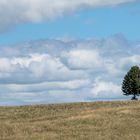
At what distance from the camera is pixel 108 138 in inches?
1693

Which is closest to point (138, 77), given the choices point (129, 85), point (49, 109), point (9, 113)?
point (129, 85)

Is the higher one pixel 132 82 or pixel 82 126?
pixel 132 82

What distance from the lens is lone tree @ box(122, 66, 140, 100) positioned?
102312mm

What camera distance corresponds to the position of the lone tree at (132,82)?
336ft

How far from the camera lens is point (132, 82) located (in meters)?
102

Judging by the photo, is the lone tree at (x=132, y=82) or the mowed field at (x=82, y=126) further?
the lone tree at (x=132, y=82)

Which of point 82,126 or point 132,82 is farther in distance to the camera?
point 132,82

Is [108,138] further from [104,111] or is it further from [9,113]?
[9,113]

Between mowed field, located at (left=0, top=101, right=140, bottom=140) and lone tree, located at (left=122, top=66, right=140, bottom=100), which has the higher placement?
lone tree, located at (left=122, top=66, right=140, bottom=100)

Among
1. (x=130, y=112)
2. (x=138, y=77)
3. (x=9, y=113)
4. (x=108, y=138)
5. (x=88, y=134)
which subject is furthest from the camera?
(x=138, y=77)

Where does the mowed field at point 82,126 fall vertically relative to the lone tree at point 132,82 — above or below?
below

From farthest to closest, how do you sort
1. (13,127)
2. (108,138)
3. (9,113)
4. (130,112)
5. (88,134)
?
(9,113) → (130,112) → (13,127) → (88,134) → (108,138)

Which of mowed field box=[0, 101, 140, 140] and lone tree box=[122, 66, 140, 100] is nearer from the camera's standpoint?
mowed field box=[0, 101, 140, 140]

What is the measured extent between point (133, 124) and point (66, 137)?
32.8ft
